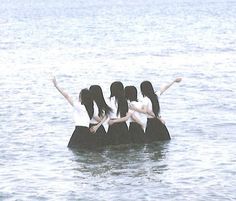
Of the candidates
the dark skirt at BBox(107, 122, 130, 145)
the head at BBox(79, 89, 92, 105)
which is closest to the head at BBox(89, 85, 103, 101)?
the head at BBox(79, 89, 92, 105)

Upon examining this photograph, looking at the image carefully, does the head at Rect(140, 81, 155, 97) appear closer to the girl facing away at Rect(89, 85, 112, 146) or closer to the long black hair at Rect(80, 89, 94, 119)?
the girl facing away at Rect(89, 85, 112, 146)

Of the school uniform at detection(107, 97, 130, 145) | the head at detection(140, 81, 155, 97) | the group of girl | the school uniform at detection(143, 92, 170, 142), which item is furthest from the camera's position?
the school uniform at detection(143, 92, 170, 142)

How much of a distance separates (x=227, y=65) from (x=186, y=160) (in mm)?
23372

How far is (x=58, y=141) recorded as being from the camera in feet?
78.2

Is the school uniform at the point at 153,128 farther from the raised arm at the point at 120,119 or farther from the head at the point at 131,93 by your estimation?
the raised arm at the point at 120,119

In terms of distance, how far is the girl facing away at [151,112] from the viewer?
72.7 ft

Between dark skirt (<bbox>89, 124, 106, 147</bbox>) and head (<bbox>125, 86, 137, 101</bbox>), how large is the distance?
987 mm

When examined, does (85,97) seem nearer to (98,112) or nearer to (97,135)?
(98,112)

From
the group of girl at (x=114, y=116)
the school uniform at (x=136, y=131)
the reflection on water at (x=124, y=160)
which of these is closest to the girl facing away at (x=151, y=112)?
the group of girl at (x=114, y=116)

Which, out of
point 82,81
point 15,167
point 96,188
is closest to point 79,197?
point 96,188

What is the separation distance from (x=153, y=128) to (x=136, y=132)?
1.42ft

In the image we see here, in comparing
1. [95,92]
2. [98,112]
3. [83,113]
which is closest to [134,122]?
[98,112]

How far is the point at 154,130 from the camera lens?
22500 mm

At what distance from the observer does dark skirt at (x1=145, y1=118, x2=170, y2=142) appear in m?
22.4
